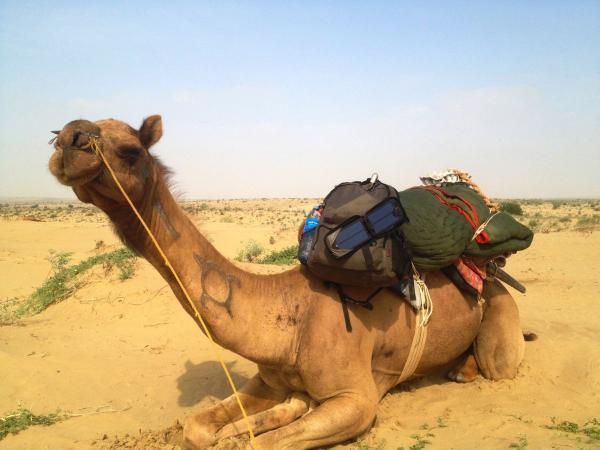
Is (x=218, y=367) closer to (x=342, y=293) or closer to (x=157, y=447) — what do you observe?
(x=157, y=447)

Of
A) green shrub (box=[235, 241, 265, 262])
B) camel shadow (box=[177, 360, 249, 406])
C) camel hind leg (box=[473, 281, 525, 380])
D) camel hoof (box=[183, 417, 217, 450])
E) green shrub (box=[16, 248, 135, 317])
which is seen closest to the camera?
camel hoof (box=[183, 417, 217, 450])

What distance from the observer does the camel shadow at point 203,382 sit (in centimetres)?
532

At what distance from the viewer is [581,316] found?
24.2 feet

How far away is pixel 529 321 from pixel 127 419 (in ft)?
17.5

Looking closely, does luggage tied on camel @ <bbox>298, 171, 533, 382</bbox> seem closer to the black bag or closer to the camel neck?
the black bag

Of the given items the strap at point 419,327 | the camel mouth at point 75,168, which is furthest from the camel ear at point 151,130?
the strap at point 419,327

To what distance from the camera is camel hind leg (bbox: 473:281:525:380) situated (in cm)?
482

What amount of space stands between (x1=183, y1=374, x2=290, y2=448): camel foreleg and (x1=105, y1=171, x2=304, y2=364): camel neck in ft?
2.14

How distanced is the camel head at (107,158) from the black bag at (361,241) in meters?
1.29

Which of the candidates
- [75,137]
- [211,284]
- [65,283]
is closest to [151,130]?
[75,137]

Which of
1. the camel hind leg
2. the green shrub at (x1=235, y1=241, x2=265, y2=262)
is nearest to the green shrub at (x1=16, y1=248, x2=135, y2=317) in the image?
the green shrub at (x1=235, y1=241, x2=265, y2=262)

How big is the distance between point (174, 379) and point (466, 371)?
3321 millimetres

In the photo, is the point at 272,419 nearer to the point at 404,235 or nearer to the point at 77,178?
the point at 404,235

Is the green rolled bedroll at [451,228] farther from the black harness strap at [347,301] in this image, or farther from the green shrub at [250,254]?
the green shrub at [250,254]
